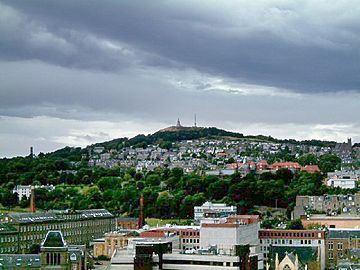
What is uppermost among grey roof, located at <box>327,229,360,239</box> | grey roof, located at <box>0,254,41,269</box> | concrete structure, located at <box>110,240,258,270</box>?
grey roof, located at <box>327,229,360,239</box>

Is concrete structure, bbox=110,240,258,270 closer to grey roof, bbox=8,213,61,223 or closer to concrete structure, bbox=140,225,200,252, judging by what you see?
concrete structure, bbox=140,225,200,252

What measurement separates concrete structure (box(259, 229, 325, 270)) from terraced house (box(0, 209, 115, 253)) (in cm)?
2826

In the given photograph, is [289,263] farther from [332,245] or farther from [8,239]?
[8,239]

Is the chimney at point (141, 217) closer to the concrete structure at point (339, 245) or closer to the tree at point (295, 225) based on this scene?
the tree at point (295, 225)

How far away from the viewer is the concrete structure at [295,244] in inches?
3418

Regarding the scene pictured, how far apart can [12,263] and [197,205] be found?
52.6 metres

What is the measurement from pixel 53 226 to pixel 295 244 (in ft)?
107

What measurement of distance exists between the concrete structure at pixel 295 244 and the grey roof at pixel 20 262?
24744 millimetres

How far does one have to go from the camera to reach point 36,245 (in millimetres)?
103062

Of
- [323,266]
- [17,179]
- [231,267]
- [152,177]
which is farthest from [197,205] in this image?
[231,267]

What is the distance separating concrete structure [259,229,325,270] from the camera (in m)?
86.8

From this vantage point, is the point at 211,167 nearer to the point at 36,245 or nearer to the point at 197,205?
the point at 197,205

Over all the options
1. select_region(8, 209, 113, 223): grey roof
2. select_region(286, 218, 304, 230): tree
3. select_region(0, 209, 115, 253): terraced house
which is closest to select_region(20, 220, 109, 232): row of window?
select_region(0, 209, 115, 253): terraced house

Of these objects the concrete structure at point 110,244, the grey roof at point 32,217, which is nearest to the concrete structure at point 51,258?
the concrete structure at point 110,244
